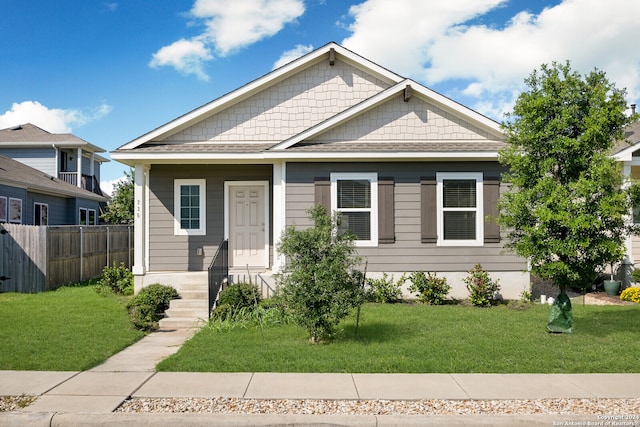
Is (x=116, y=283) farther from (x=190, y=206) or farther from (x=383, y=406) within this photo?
(x=383, y=406)

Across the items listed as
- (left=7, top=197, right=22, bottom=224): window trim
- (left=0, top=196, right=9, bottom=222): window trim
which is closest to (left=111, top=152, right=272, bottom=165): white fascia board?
(left=0, top=196, right=9, bottom=222): window trim

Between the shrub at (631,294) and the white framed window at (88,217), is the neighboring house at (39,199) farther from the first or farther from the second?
the shrub at (631,294)

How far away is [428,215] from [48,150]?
2232cm

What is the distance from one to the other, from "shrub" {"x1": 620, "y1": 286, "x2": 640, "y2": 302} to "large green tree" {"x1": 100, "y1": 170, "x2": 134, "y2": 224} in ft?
70.5

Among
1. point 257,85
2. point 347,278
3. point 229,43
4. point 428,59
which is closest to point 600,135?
point 347,278

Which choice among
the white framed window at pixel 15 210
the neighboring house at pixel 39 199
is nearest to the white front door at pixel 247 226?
the neighboring house at pixel 39 199

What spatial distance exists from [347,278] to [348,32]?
9595 mm

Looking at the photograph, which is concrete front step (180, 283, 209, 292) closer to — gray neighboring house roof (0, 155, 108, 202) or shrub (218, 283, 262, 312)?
shrub (218, 283, 262, 312)

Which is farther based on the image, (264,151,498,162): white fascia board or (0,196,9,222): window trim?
(0,196,9,222): window trim

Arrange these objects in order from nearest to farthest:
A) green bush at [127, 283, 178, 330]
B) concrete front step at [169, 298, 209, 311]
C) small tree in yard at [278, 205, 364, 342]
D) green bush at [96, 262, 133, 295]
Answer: small tree in yard at [278, 205, 364, 342], green bush at [127, 283, 178, 330], concrete front step at [169, 298, 209, 311], green bush at [96, 262, 133, 295]

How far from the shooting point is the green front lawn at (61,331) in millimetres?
6781

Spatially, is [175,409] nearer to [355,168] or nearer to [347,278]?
[347,278]

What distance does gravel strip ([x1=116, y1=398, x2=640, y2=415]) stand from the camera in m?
4.95

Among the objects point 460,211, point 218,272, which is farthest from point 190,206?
point 460,211
